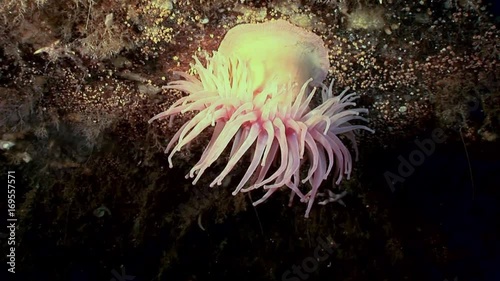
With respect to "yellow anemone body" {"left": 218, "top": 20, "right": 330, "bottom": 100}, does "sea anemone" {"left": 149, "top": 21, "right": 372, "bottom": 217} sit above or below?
below

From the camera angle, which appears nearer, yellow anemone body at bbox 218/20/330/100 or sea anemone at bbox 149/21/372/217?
sea anemone at bbox 149/21/372/217

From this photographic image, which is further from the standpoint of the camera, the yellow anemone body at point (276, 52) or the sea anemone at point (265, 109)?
the yellow anemone body at point (276, 52)

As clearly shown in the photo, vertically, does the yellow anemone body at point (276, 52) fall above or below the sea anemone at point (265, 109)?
above

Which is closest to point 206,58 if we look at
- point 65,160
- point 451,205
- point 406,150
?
point 65,160

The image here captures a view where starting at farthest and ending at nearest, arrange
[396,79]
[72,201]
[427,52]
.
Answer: [72,201], [396,79], [427,52]

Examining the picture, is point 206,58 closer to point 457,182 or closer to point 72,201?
point 72,201

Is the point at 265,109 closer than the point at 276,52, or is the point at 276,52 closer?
the point at 265,109

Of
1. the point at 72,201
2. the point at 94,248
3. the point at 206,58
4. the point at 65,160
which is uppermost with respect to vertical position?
the point at 206,58

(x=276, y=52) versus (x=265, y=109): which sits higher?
(x=276, y=52)
